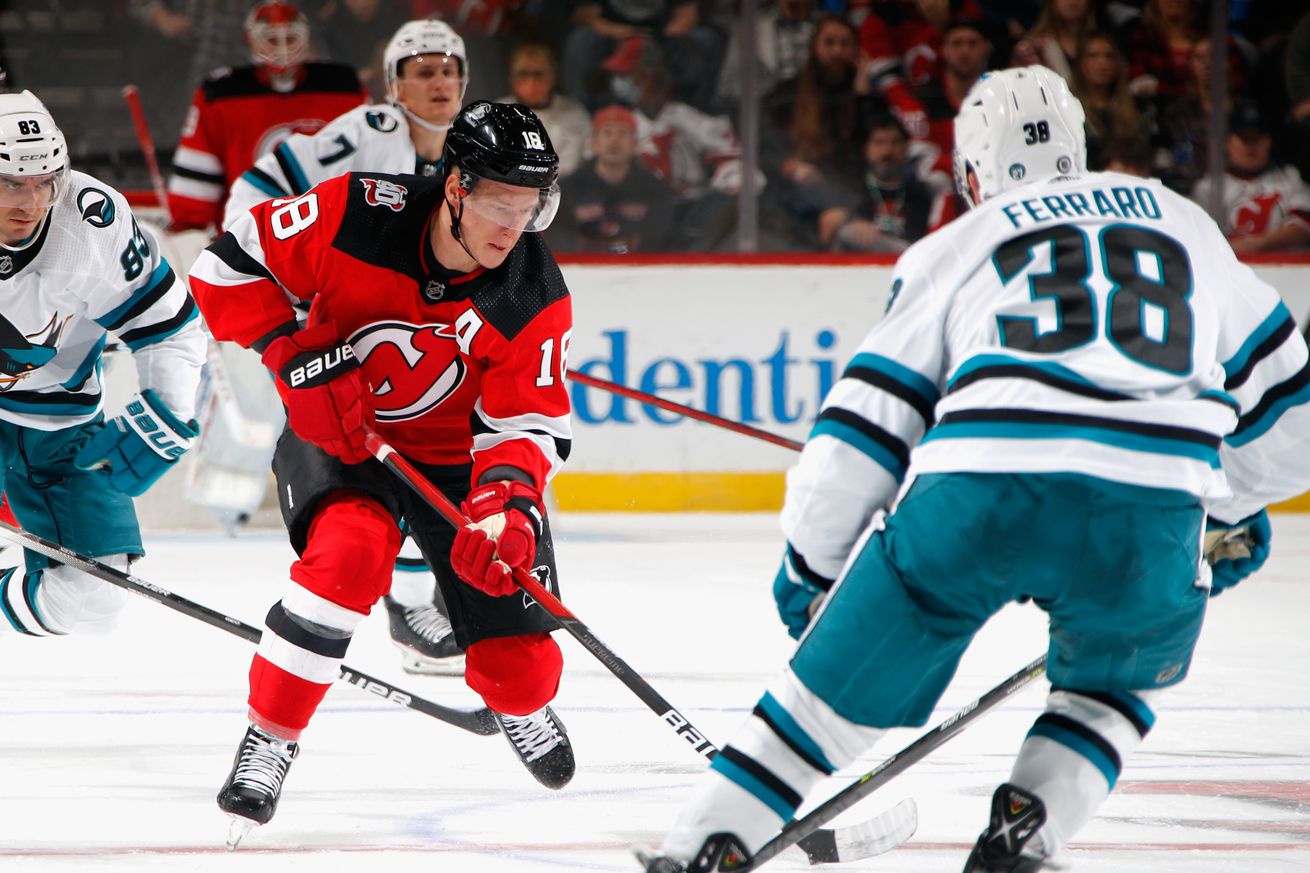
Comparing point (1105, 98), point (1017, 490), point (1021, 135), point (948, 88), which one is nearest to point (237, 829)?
point (1017, 490)

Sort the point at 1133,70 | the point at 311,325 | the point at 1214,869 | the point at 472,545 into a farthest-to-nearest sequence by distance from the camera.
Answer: the point at 1133,70 → the point at 311,325 → the point at 472,545 → the point at 1214,869

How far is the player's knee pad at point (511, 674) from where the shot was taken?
242cm

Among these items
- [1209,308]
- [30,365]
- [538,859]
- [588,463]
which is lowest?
[588,463]

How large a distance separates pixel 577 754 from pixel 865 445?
1.21 m

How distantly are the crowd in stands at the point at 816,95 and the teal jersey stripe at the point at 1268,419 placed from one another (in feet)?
13.0

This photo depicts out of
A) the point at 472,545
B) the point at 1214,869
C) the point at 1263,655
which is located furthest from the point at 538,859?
the point at 1263,655

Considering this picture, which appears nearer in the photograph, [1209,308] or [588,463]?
[1209,308]

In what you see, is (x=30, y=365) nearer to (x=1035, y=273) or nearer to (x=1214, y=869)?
(x=1035, y=273)

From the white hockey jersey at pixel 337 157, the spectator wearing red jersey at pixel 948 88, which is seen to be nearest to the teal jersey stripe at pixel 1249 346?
the white hockey jersey at pixel 337 157

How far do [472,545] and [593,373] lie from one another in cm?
330

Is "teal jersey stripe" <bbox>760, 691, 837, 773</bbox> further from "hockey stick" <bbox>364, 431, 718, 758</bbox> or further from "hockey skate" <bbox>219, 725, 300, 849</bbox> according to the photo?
"hockey skate" <bbox>219, 725, 300, 849</bbox>

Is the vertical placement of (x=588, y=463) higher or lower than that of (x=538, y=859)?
lower

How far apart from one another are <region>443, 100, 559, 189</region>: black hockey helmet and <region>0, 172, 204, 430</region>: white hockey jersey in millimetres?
743

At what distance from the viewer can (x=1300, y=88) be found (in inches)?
231
